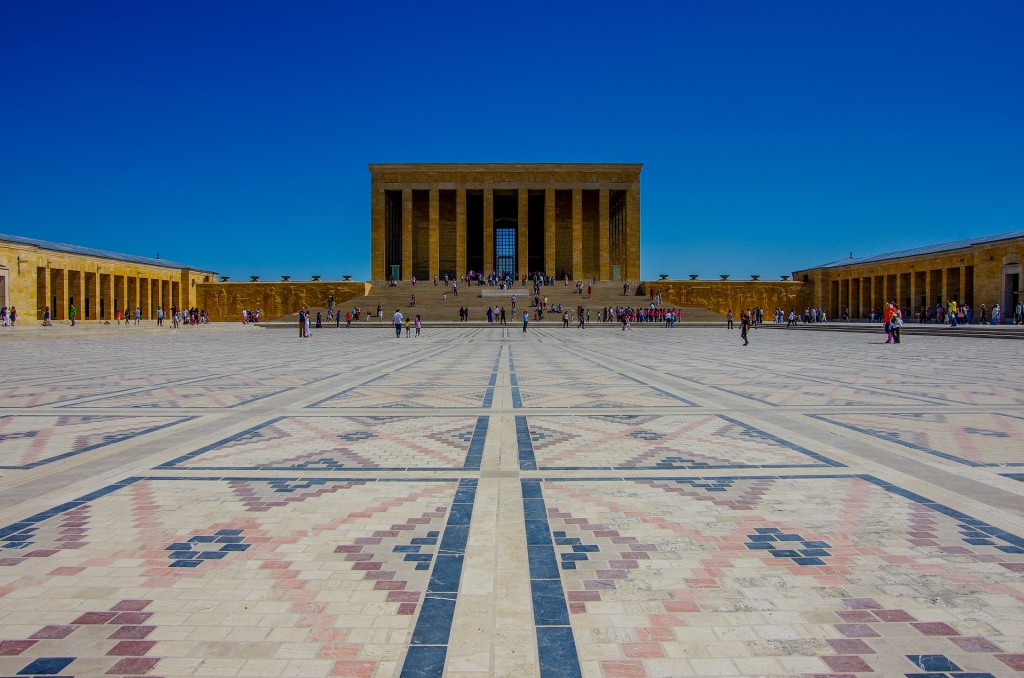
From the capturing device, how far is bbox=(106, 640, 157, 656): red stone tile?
1.90 m

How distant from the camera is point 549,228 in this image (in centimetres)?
4706

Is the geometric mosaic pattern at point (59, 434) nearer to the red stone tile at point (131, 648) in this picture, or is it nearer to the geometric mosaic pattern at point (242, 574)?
the geometric mosaic pattern at point (242, 574)

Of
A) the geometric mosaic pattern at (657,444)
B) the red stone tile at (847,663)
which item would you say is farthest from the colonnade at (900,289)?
the red stone tile at (847,663)

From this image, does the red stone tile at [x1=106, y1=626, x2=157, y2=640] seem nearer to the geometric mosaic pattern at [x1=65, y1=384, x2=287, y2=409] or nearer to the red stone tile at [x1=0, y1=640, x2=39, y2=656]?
the red stone tile at [x1=0, y1=640, x2=39, y2=656]

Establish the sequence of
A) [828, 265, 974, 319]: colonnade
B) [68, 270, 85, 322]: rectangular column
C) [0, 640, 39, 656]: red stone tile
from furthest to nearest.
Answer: [68, 270, 85, 322]: rectangular column, [828, 265, 974, 319]: colonnade, [0, 640, 39, 656]: red stone tile

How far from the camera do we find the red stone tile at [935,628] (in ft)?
6.56

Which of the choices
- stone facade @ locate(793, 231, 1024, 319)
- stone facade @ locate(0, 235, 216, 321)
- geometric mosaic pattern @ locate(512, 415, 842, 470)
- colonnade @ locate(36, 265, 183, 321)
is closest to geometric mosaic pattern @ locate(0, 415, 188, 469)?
geometric mosaic pattern @ locate(512, 415, 842, 470)

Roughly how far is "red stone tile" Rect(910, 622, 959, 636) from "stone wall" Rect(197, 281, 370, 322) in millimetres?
43141

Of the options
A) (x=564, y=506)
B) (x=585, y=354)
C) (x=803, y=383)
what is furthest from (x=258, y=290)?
(x=564, y=506)

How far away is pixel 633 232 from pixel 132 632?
4717 centimetres

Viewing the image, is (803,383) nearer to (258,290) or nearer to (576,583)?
(576,583)

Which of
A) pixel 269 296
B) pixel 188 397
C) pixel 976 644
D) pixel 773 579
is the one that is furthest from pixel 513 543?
pixel 269 296

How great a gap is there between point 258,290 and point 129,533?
153ft

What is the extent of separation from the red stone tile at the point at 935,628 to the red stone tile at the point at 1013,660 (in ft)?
0.45
